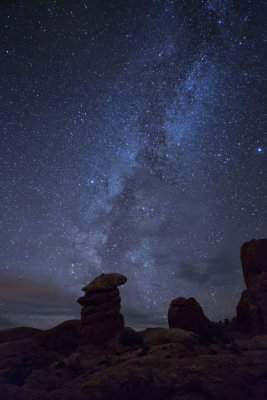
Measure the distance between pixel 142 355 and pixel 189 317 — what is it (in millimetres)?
11759

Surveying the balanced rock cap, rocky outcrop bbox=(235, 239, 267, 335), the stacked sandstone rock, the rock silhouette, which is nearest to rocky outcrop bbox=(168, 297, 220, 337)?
the rock silhouette

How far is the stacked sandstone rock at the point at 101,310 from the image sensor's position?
37.0m

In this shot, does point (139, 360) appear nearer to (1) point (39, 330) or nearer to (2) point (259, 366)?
(2) point (259, 366)

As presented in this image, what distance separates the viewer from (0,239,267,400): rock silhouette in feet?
73.6

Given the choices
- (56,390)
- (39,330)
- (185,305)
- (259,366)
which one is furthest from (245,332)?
(39,330)

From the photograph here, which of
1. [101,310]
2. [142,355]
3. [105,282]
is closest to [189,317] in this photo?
[101,310]

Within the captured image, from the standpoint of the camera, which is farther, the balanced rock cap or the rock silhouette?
the balanced rock cap

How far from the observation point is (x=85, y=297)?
40844 millimetres

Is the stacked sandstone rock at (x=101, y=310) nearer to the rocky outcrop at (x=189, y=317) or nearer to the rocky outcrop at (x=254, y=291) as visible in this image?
the rocky outcrop at (x=189, y=317)

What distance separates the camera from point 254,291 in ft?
121

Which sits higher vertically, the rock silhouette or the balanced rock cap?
the balanced rock cap

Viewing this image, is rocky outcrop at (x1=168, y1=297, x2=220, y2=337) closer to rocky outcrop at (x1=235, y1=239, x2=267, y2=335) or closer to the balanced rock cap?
rocky outcrop at (x1=235, y1=239, x2=267, y2=335)

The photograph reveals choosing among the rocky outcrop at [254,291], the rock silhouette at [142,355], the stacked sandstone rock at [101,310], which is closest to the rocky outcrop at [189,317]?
the rock silhouette at [142,355]

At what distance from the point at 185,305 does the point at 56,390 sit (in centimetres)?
1853
